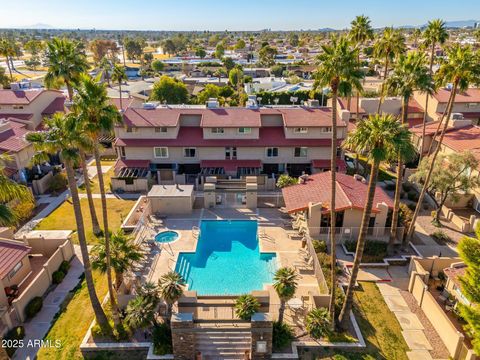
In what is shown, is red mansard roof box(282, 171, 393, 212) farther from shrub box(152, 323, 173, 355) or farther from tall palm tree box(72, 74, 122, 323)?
tall palm tree box(72, 74, 122, 323)

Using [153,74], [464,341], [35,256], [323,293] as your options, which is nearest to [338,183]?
[323,293]

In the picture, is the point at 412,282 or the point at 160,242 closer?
the point at 412,282

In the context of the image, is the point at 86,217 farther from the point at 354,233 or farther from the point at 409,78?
the point at 409,78

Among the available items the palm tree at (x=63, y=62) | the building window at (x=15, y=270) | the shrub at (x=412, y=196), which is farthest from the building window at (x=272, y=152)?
the building window at (x=15, y=270)

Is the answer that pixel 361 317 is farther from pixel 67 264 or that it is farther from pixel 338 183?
pixel 67 264

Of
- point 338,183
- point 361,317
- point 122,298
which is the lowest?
point 361,317

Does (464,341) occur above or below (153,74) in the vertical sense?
below

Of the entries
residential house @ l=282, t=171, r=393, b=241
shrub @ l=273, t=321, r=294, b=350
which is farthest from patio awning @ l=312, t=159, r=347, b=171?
shrub @ l=273, t=321, r=294, b=350

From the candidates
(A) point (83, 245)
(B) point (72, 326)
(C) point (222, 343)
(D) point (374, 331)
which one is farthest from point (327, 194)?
(B) point (72, 326)
